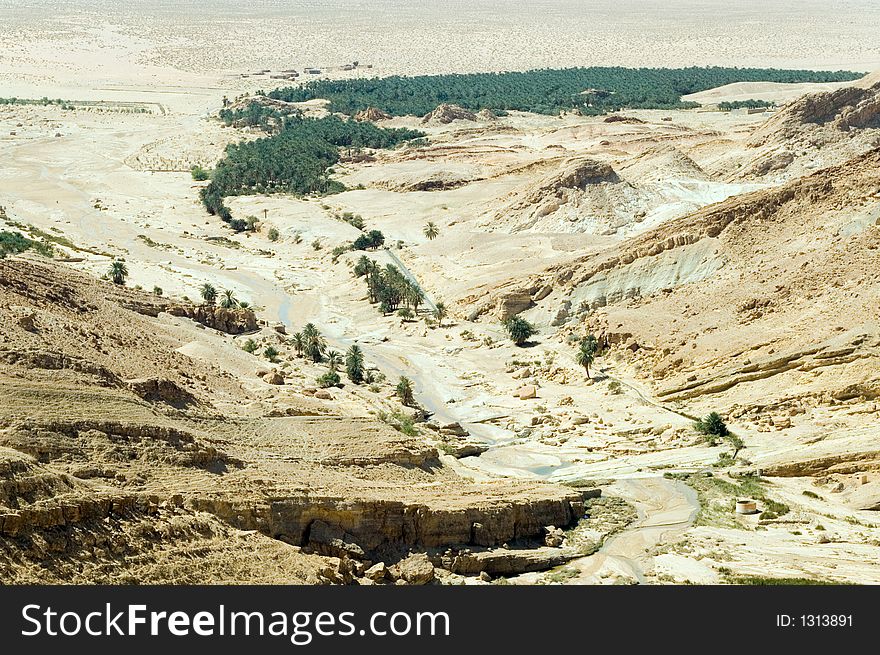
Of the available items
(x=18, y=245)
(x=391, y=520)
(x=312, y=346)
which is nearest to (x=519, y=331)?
(x=312, y=346)

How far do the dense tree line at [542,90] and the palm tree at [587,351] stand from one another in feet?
322

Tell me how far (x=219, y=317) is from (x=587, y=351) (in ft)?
57.5

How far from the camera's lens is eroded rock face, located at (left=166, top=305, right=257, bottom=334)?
182 feet

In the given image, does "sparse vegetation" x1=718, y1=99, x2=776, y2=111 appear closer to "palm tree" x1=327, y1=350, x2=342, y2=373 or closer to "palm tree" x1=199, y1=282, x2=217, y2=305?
"palm tree" x1=199, y1=282, x2=217, y2=305

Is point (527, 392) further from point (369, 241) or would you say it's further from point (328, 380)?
point (369, 241)

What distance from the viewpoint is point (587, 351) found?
5419 cm

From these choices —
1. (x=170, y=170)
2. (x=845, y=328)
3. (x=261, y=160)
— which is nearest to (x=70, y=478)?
(x=845, y=328)

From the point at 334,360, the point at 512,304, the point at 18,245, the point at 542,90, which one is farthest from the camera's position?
the point at 542,90

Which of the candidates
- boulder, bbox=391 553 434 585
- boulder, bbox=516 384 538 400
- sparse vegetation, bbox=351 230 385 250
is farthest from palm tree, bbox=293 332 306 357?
boulder, bbox=391 553 434 585

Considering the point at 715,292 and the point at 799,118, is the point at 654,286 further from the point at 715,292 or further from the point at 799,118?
the point at 799,118

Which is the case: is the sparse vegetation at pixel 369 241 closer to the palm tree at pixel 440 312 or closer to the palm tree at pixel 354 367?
the palm tree at pixel 440 312

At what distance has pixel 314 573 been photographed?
25.3 m

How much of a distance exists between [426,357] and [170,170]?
68771 mm

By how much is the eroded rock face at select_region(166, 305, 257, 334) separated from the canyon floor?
137 millimetres
